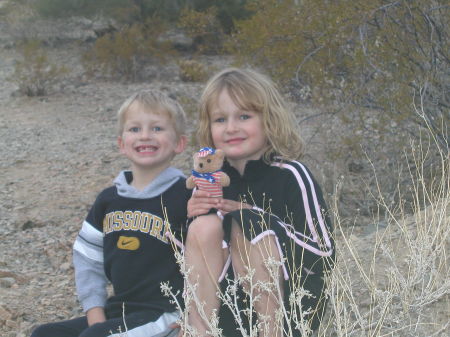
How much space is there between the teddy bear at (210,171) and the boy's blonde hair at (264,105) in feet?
0.78

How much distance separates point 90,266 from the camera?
3232 mm

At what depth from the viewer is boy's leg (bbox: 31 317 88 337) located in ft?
9.84

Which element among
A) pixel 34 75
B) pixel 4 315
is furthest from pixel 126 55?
pixel 4 315

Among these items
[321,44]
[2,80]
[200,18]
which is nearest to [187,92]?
[200,18]

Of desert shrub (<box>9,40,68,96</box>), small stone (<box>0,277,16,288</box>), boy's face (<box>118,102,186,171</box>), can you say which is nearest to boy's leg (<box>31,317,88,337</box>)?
boy's face (<box>118,102,186,171</box>)

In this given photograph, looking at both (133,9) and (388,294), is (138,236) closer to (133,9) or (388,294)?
(388,294)

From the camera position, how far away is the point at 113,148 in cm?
765

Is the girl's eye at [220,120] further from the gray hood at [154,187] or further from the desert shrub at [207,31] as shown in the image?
the desert shrub at [207,31]

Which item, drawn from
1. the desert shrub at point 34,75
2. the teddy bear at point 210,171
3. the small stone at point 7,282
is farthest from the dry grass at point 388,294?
the desert shrub at point 34,75

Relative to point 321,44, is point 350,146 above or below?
below

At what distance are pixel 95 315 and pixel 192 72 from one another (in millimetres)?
8150

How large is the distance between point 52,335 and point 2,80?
964cm

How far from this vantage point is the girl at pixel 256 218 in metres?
2.63

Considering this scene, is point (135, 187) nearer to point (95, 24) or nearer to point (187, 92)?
point (187, 92)
